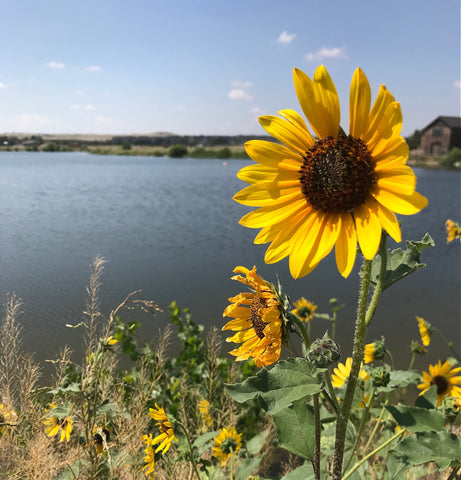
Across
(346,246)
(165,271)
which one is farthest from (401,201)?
(165,271)

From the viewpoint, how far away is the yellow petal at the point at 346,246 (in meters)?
0.90

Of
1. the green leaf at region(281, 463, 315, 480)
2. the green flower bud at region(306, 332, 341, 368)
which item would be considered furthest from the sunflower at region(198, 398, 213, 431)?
the green flower bud at region(306, 332, 341, 368)

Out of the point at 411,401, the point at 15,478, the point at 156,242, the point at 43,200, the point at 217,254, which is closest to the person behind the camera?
the point at 15,478

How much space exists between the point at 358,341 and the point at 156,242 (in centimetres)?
686

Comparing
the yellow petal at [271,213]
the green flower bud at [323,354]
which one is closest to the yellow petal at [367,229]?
the yellow petal at [271,213]

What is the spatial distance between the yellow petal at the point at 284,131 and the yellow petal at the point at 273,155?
0.02 meters

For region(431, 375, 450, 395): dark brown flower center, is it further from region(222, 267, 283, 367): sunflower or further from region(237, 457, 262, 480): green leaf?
region(222, 267, 283, 367): sunflower

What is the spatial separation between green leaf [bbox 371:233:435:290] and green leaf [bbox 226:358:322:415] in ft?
0.97

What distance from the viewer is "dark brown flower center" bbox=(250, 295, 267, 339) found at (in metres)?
1.18

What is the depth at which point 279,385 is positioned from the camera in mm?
996

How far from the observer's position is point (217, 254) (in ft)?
22.8

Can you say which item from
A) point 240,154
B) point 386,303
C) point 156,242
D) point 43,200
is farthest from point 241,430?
point 240,154

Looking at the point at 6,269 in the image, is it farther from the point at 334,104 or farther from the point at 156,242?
the point at 334,104

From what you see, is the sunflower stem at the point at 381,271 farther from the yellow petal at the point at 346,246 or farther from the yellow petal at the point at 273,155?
the yellow petal at the point at 273,155
